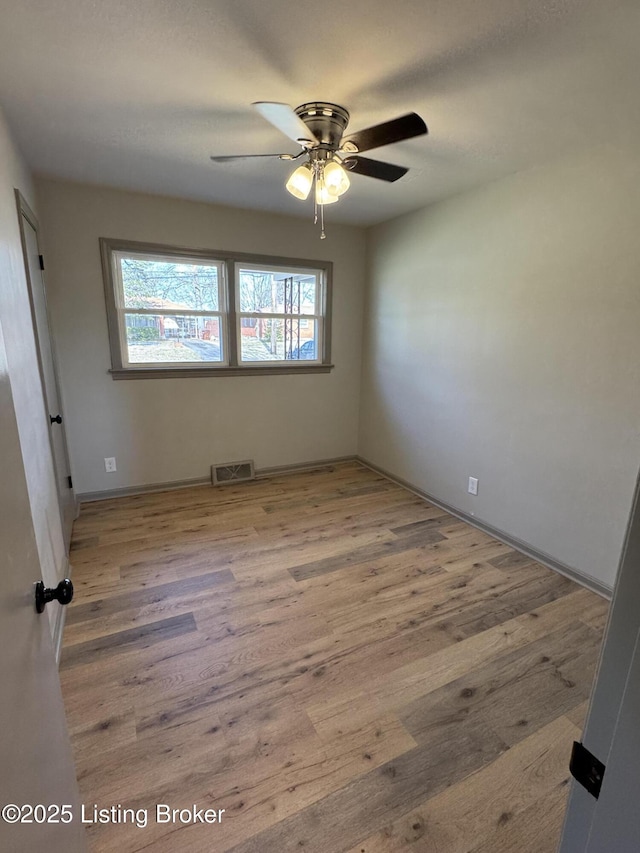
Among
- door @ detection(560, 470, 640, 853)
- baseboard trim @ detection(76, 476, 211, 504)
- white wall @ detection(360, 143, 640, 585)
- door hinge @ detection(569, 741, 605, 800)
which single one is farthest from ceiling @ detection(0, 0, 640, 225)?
baseboard trim @ detection(76, 476, 211, 504)

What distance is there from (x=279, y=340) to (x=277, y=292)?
1.53 ft

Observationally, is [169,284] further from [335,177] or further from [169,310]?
[335,177]

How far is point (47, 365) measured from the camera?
9.03 feet

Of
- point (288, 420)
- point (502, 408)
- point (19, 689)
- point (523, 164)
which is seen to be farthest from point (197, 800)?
Answer: point (523, 164)

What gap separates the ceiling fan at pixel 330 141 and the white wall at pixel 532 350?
1.12 m

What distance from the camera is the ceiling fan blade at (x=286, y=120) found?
4.90 feet

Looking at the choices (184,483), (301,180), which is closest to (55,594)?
(301,180)

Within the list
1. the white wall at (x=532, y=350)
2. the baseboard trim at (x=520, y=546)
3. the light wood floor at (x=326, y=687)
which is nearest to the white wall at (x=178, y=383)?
the white wall at (x=532, y=350)

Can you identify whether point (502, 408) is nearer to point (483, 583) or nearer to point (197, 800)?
point (483, 583)

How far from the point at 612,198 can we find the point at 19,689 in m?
3.07

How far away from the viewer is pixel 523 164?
247 centimetres

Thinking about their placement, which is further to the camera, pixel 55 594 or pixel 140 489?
pixel 140 489

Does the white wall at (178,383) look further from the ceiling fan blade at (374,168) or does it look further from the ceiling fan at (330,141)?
the ceiling fan blade at (374,168)

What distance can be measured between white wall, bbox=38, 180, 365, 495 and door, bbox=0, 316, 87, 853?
9.00ft
